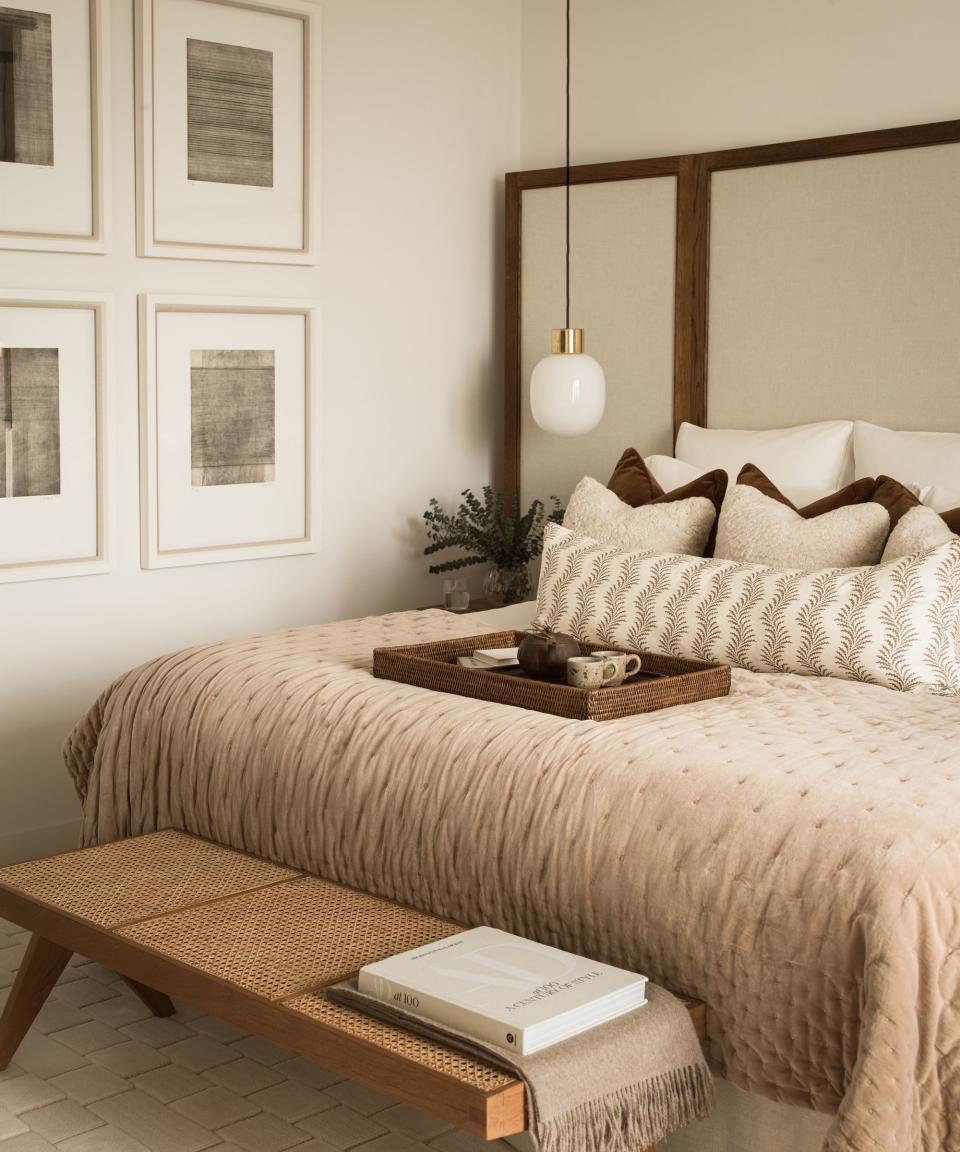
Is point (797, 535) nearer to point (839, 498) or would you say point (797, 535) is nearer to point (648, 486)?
point (839, 498)

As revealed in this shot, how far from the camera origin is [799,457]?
3.64 m

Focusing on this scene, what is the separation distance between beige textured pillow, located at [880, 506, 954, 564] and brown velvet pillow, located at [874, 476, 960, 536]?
76mm

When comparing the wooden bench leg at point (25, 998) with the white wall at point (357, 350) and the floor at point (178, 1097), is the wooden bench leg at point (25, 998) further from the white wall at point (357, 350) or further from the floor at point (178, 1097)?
the white wall at point (357, 350)

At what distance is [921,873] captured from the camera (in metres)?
1.78

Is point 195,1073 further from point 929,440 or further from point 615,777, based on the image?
point 929,440

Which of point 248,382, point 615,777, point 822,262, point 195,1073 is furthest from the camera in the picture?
point 248,382

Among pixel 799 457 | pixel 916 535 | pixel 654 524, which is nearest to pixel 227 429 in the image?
pixel 654 524

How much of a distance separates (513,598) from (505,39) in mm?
1822

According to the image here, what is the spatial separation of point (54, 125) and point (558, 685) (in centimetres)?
203

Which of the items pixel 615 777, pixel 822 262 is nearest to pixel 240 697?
pixel 615 777

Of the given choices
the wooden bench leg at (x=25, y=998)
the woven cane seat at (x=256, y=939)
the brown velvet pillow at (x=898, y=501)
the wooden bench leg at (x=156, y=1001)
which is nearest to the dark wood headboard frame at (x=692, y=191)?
the brown velvet pillow at (x=898, y=501)

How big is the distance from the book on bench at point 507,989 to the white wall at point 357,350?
1999mm

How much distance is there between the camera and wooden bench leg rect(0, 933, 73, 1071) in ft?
8.35

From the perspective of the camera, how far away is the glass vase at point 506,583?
171 inches
